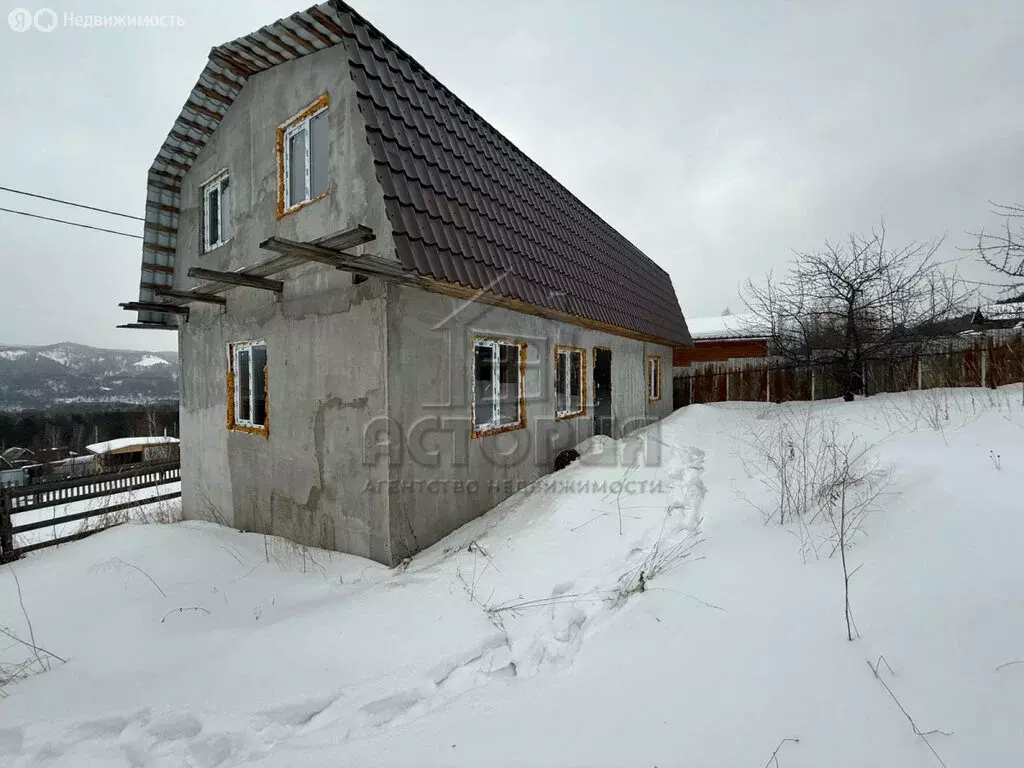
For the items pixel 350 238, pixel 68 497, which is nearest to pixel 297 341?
pixel 350 238

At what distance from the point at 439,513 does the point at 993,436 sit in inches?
243

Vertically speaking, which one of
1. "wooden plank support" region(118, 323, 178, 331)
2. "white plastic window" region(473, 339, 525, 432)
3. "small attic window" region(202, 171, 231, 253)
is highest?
"small attic window" region(202, 171, 231, 253)

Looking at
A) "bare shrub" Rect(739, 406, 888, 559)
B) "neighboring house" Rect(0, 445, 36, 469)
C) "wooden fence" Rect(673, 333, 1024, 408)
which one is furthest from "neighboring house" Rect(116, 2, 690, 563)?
"neighboring house" Rect(0, 445, 36, 469)

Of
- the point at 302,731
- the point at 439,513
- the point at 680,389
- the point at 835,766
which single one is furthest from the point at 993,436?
the point at 680,389

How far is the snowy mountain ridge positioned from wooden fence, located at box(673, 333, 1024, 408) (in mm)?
43244

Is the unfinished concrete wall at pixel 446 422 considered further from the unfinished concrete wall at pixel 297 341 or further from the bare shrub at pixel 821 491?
the bare shrub at pixel 821 491

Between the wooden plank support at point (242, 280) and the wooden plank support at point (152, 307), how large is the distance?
2.57 metres

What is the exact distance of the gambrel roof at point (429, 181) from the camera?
4.12m

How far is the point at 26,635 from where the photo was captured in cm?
327

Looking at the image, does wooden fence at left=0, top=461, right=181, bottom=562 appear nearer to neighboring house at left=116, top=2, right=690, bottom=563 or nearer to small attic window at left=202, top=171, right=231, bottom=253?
neighboring house at left=116, top=2, right=690, bottom=563

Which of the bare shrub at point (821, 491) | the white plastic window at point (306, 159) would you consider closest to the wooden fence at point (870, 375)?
the bare shrub at point (821, 491)

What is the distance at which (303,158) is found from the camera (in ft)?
16.7

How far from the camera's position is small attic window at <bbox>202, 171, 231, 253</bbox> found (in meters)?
6.22

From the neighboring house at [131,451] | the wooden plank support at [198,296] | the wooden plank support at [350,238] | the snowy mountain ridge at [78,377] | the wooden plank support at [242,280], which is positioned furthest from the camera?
the snowy mountain ridge at [78,377]
